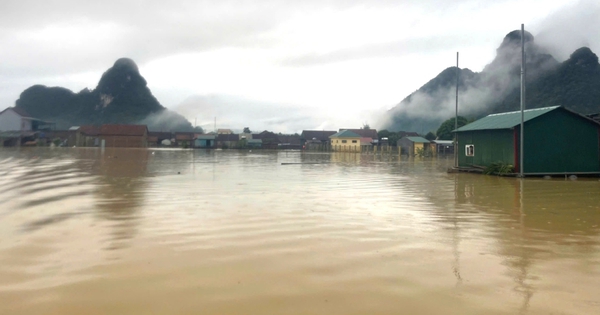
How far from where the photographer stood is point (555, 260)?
17.8ft

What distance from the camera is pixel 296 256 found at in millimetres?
5555

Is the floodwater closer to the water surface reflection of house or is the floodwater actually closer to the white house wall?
the water surface reflection of house

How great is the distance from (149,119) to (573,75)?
109283 millimetres

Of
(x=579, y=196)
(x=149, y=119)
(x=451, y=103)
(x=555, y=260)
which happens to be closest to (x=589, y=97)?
(x=451, y=103)

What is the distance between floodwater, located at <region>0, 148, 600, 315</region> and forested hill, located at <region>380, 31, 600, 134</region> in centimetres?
6315

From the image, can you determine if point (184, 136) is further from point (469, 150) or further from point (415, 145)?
point (469, 150)

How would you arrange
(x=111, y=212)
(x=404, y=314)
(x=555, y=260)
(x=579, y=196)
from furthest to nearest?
1. (x=579, y=196)
2. (x=111, y=212)
3. (x=555, y=260)
4. (x=404, y=314)

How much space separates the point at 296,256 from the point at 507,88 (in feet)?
307

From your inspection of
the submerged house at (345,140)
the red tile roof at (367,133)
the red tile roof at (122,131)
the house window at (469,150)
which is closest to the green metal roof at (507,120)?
the house window at (469,150)

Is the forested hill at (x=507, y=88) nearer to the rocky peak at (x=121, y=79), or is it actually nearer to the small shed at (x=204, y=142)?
the small shed at (x=204, y=142)

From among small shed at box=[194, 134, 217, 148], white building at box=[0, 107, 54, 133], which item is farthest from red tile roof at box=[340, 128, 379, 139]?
white building at box=[0, 107, 54, 133]

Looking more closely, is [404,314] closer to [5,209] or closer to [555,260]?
[555,260]

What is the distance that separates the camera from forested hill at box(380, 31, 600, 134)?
66.8m

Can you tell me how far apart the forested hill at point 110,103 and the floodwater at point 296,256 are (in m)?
128
